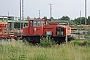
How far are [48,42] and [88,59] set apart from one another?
9776 millimetres

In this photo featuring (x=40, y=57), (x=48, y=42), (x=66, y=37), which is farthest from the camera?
(x=66, y=37)

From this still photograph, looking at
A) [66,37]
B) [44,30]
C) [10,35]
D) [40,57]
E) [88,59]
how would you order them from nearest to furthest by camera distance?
[40,57] < [88,59] < [66,37] < [44,30] < [10,35]

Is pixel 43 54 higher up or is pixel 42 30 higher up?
pixel 42 30

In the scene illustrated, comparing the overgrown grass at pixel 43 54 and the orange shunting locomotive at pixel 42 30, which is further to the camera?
the orange shunting locomotive at pixel 42 30

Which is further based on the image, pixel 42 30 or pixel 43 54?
pixel 42 30

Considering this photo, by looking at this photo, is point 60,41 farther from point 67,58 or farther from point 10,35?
point 67,58

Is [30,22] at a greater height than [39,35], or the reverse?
[30,22]

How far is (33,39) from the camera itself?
75.8 feet

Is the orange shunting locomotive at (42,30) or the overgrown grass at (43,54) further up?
the orange shunting locomotive at (42,30)

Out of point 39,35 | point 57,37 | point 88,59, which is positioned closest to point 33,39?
point 39,35

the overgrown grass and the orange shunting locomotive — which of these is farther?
the orange shunting locomotive

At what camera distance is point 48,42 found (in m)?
19.7

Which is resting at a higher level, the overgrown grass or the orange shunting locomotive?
the orange shunting locomotive

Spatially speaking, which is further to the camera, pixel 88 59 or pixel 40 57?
pixel 88 59
